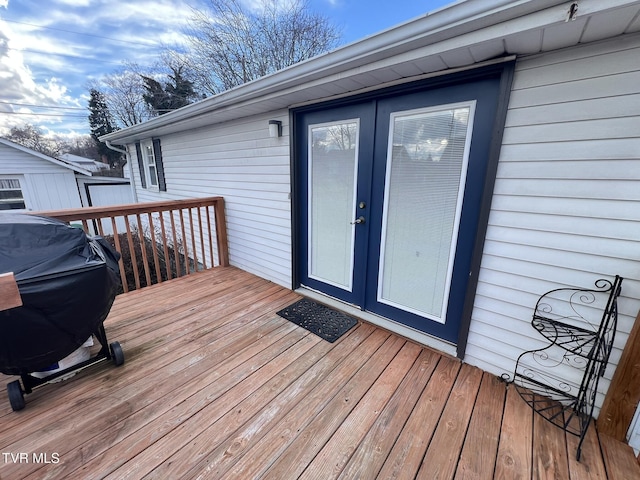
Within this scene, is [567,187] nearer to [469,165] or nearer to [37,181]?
[469,165]

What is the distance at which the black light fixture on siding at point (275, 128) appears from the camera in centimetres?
281

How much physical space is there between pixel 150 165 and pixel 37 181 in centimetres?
495

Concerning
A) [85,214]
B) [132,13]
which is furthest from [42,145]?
[85,214]

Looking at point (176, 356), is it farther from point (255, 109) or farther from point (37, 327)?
point (255, 109)

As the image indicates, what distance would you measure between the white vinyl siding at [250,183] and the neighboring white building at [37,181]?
22.0ft

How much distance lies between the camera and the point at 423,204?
6.70 feet

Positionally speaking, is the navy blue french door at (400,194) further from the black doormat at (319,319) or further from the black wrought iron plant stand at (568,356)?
the black wrought iron plant stand at (568,356)

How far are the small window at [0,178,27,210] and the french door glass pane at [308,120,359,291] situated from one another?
9602 mm

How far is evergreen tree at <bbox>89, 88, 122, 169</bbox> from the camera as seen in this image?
643 inches

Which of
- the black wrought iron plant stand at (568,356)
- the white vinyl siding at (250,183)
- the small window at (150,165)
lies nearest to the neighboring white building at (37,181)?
the small window at (150,165)

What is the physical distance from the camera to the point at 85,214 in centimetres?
241

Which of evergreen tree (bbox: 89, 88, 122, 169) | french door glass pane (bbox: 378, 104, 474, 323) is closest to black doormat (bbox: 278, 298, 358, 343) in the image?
french door glass pane (bbox: 378, 104, 474, 323)

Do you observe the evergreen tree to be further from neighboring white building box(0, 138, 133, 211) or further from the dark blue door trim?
the dark blue door trim

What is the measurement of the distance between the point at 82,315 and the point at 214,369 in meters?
0.86
